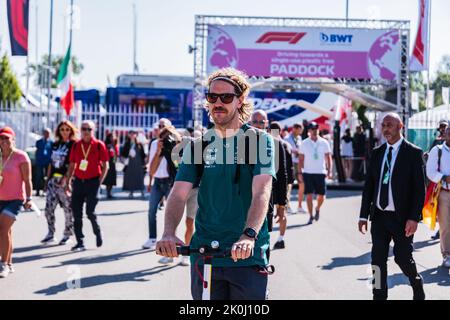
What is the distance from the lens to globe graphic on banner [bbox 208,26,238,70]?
24000mm

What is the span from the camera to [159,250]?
4102mm

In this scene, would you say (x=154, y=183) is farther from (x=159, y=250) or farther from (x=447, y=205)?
(x=159, y=250)

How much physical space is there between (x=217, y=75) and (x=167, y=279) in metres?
4.95

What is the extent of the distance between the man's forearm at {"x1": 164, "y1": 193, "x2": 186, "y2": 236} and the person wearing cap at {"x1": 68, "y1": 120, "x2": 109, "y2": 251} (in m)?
7.07

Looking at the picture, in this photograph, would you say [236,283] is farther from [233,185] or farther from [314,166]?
[314,166]

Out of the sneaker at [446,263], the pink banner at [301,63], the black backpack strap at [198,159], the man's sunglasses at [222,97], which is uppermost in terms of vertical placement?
the pink banner at [301,63]

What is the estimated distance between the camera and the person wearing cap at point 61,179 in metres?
11.7

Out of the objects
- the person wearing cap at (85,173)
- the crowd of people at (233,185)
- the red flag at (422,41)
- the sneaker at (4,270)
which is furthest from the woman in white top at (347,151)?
the sneaker at (4,270)

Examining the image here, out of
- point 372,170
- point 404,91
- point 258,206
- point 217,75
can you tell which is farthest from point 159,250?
point 404,91

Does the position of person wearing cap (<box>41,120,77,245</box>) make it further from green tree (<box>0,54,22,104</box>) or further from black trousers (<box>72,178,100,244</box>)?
green tree (<box>0,54,22,104</box>)

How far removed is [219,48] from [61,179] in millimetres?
12953

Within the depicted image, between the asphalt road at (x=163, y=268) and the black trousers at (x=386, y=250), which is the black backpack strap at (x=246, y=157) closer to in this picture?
the black trousers at (x=386, y=250)

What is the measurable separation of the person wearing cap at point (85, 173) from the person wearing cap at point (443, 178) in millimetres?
4641

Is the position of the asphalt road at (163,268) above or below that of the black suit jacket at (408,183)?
below
